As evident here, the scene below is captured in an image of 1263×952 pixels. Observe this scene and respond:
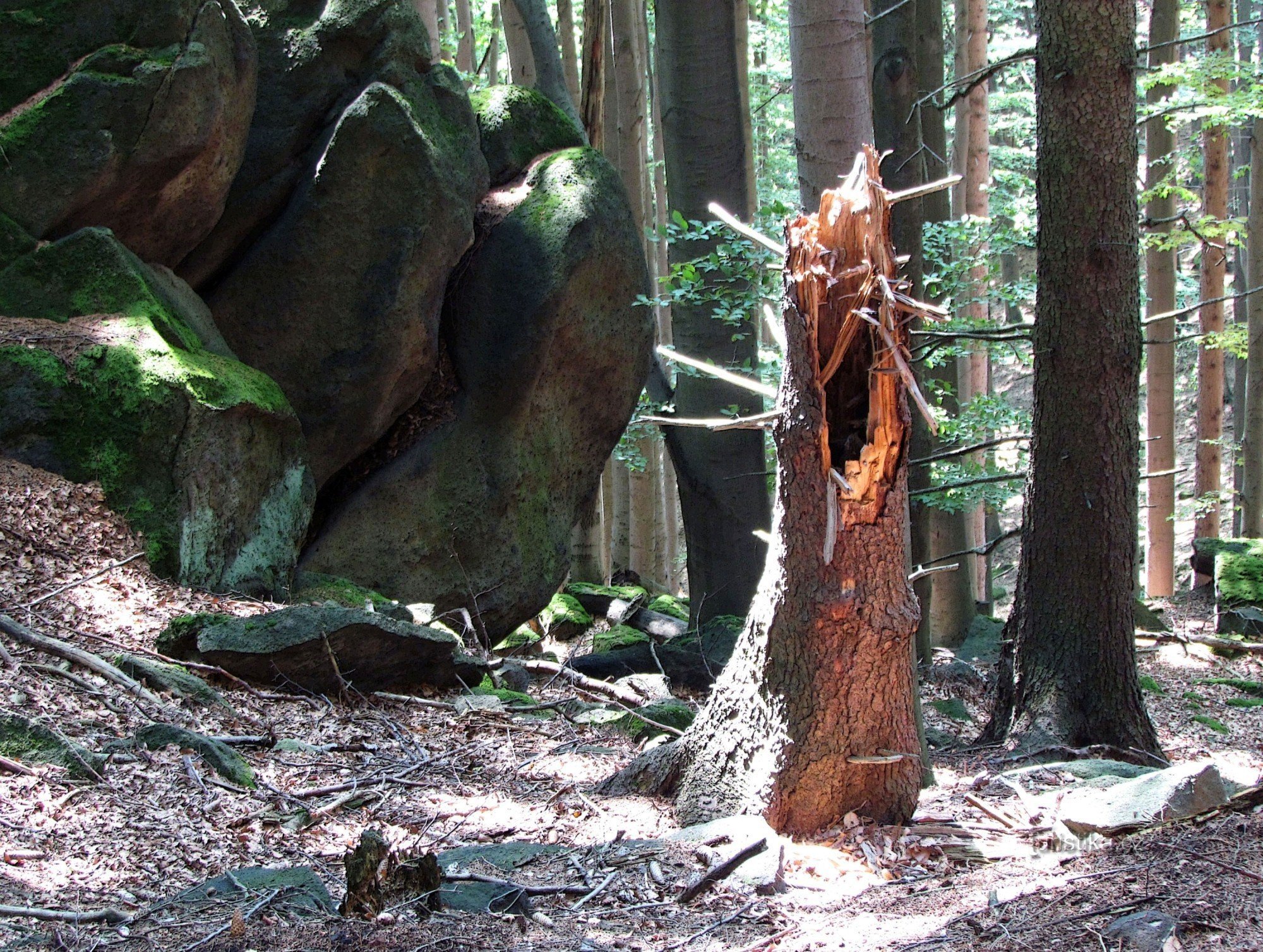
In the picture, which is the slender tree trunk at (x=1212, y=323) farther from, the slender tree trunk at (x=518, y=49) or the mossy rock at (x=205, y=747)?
the mossy rock at (x=205, y=747)

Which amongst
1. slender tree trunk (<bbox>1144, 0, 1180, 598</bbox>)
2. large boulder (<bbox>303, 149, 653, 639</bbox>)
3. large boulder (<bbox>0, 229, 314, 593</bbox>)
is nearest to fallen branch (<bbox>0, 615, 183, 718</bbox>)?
large boulder (<bbox>0, 229, 314, 593</bbox>)

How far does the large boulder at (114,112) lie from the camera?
7.66m

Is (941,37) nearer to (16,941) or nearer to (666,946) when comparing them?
(666,946)

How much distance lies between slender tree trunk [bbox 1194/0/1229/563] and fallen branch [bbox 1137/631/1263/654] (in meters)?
3.71

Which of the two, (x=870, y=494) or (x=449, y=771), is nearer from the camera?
(x=870, y=494)

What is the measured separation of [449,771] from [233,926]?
2275 millimetres

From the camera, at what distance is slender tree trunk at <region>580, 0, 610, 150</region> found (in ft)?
39.1

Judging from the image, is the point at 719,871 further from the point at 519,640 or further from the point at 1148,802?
the point at 519,640

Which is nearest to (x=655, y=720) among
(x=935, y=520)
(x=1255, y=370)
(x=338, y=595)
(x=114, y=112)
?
(x=338, y=595)

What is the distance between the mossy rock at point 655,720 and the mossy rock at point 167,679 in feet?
7.96

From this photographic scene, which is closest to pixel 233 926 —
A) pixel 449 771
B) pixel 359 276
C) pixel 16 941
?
pixel 16 941

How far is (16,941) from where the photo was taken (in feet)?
10.0

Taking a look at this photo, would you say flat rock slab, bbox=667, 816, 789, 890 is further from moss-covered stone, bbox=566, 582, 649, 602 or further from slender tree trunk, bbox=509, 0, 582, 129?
slender tree trunk, bbox=509, 0, 582, 129

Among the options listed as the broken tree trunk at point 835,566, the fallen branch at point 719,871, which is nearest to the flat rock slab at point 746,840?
the fallen branch at point 719,871
